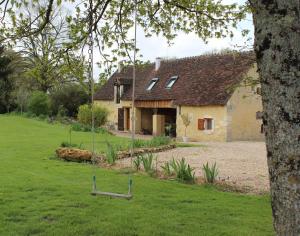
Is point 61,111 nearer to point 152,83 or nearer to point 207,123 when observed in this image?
point 152,83

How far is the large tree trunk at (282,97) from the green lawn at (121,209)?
252 cm

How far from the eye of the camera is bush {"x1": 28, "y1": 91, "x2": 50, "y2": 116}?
1595 inches

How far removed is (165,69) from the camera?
111ft

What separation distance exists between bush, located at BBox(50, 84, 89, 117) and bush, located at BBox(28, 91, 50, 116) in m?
0.51

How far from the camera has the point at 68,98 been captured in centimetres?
4019

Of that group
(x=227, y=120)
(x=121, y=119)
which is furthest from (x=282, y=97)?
(x=121, y=119)

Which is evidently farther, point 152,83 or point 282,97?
point 152,83

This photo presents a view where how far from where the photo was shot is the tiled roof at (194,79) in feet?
87.6

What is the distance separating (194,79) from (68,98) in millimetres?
14361

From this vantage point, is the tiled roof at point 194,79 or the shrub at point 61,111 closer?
the tiled roof at point 194,79

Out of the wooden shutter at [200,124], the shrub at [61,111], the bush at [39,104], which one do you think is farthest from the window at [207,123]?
the bush at [39,104]

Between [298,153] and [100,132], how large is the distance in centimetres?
2516

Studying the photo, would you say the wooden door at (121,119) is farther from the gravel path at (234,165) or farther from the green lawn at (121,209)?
the green lawn at (121,209)

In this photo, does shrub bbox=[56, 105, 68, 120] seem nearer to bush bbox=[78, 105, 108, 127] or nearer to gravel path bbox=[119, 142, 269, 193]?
bush bbox=[78, 105, 108, 127]
